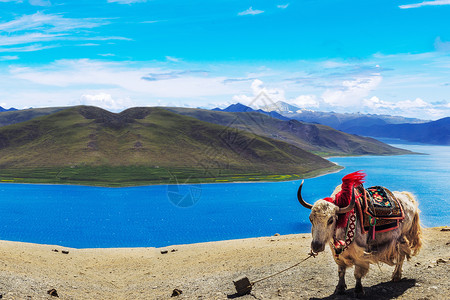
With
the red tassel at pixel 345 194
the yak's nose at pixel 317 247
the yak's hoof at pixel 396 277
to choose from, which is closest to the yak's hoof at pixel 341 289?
the yak's hoof at pixel 396 277

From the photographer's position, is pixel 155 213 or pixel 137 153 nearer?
pixel 155 213

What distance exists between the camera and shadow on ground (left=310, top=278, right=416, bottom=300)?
8.29 m

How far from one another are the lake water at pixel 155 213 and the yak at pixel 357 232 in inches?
1453

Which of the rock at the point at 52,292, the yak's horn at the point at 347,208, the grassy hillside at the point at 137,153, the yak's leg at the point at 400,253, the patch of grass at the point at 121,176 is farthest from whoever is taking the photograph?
the grassy hillside at the point at 137,153

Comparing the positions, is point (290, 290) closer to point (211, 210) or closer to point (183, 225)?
point (183, 225)

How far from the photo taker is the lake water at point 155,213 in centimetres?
4797

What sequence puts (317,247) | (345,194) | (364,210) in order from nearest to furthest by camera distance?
(317,247)
(345,194)
(364,210)

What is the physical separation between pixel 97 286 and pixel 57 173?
361ft

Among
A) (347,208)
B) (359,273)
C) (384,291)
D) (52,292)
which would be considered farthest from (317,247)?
(52,292)

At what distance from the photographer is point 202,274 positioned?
14773mm

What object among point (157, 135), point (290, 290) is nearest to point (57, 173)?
point (157, 135)

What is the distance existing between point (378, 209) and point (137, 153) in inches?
5192

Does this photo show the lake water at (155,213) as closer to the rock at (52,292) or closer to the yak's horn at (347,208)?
the rock at (52,292)

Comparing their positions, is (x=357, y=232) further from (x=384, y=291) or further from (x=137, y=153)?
(x=137, y=153)
